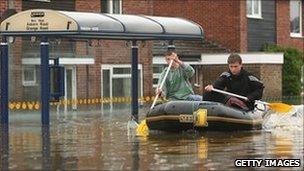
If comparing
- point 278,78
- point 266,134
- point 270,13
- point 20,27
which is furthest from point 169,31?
point 270,13

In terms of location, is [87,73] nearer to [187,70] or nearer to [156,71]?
[156,71]

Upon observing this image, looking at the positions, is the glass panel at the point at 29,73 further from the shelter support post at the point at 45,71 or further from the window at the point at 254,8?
the window at the point at 254,8

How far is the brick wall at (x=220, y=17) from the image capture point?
3825 centimetres

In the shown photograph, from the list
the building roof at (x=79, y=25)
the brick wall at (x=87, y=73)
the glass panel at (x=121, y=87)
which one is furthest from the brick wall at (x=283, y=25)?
the building roof at (x=79, y=25)

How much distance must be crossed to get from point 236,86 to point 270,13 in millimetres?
24342

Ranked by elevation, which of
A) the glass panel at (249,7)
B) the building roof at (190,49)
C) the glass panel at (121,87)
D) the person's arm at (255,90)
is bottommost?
the glass panel at (121,87)

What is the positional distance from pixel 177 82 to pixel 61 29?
2.95 meters

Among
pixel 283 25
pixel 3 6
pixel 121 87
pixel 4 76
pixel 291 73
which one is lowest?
pixel 121 87

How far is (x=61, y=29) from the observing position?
1841cm

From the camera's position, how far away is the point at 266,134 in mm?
16688

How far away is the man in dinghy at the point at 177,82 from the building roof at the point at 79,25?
7.39ft

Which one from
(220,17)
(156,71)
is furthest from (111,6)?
(220,17)

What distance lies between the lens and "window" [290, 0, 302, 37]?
142 ft

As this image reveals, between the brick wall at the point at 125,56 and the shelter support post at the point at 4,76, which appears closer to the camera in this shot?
the shelter support post at the point at 4,76
